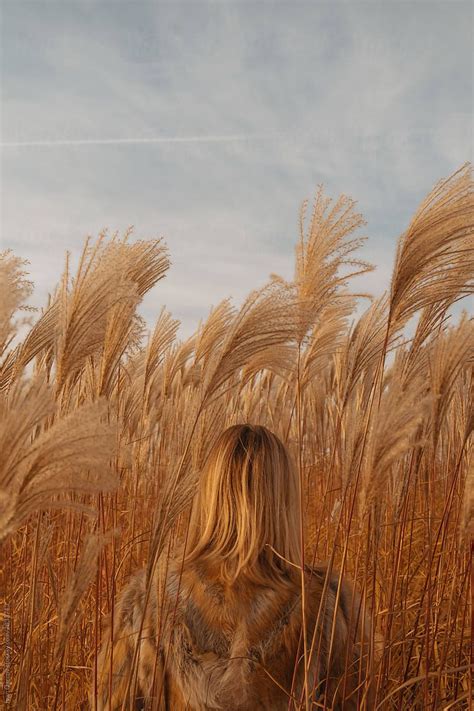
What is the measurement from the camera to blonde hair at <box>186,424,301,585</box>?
2170 mm

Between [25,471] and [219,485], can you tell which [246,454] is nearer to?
[219,485]

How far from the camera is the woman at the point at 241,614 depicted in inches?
81.4

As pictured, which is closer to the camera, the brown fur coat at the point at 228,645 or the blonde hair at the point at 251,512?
the brown fur coat at the point at 228,645

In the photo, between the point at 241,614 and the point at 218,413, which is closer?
the point at 241,614

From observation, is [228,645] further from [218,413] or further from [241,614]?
[218,413]

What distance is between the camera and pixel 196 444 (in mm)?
2424

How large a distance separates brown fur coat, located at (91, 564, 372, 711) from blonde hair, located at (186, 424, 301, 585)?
0.19 feet

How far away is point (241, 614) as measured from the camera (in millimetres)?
2094

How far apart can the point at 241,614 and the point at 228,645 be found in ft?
0.34

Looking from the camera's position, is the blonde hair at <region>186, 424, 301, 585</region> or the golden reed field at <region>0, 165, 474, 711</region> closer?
the golden reed field at <region>0, 165, 474, 711</region>

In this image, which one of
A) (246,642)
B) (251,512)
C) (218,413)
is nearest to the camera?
(246,642)

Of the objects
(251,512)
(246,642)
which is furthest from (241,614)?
(251,512)

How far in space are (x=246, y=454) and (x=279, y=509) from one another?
20 cm

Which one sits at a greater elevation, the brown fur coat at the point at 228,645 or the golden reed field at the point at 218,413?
the golden reed field at the point at 218,413
